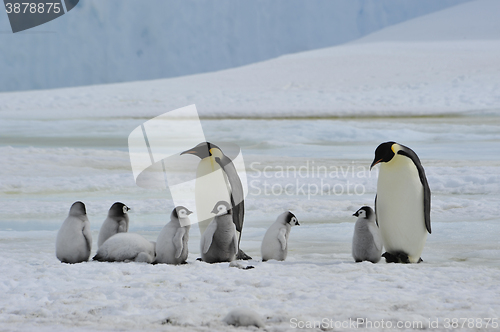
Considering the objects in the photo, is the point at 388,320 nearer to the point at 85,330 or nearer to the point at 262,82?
the point at 85,330

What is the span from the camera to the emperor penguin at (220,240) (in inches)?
121

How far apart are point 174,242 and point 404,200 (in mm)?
1227

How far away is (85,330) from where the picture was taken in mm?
1947

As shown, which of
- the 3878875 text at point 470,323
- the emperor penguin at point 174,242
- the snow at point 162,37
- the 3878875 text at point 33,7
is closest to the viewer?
the 3878875 text at point 470,323

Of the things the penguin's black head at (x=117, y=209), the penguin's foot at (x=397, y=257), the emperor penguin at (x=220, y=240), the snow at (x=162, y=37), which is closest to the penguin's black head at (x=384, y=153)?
the penguin's foot at (x=397, y=257)

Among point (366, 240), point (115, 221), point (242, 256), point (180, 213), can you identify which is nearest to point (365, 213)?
point (366, 240)

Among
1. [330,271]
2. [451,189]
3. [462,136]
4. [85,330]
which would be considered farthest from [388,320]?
[462,136]

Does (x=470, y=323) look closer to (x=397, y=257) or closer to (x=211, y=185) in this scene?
(x=397, y=257)

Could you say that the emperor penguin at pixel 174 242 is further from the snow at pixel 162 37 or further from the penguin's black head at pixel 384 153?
the snow at pixel 162 37

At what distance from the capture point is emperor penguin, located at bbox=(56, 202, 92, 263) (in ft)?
9.79

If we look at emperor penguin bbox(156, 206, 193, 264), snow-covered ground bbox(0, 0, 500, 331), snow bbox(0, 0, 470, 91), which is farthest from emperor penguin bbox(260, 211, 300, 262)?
snow bbox(0, 0, 470, 91)

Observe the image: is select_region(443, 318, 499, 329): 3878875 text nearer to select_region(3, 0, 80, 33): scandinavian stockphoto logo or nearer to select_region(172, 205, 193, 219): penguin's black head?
select_region(172, 205, 193, 219): penguin's black head

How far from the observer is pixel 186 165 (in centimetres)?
695

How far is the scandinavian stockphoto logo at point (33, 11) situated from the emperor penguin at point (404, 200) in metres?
16.1
